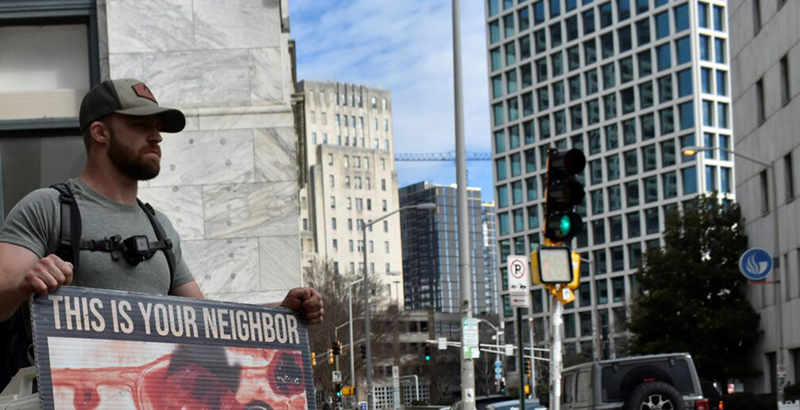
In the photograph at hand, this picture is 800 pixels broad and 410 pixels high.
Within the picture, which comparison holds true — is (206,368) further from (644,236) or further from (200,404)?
(644,236)

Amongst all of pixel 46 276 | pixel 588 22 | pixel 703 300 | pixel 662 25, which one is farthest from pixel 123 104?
pixel 588 22

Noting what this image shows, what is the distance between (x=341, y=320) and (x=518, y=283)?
7182cm

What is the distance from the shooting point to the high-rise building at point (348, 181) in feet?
524

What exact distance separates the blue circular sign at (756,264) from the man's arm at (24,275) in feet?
94.5

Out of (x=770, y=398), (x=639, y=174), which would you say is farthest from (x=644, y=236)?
(x=770, y=398)

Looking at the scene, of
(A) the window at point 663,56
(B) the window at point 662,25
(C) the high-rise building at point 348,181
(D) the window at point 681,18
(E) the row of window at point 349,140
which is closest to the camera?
(D) the window at point 681,18

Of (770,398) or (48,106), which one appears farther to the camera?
(770,398)

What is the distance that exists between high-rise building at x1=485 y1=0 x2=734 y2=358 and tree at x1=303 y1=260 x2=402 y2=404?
18689 millimetres

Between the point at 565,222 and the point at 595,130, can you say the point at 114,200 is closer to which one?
the point at 565,222

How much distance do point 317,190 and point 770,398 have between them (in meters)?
121

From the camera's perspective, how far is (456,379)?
124m

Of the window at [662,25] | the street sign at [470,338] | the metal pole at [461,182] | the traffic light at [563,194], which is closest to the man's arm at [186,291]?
the traffic light at [563,194]

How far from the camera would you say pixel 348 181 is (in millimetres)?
162875

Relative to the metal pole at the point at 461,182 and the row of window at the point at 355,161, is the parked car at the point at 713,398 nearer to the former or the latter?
the metal pole at the point at 461,182
